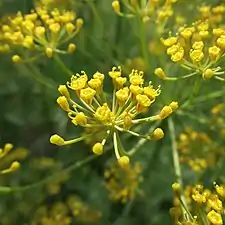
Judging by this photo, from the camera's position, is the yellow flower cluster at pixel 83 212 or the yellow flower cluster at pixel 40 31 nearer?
the yellow flower cluster at pixel 40 31

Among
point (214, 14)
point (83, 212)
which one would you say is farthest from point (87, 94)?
point (83, 212)

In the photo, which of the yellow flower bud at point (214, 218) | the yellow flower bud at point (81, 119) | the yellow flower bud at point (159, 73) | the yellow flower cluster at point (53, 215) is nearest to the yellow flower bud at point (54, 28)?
the yellow flower bud at point (159, 73)

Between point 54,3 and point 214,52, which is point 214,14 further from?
point 54,3

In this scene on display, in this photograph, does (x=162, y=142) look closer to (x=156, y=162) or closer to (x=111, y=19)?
(x=156, y=162)

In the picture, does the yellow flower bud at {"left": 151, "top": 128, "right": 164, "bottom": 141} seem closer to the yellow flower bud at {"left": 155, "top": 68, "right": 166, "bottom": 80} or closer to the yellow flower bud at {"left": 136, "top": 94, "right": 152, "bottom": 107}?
the yellow flower bud at {"left": 136, "top": 94, "right": 152, "bottom": 107}

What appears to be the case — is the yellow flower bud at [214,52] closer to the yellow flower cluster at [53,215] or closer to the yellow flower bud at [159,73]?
the yellow flower bud at [159,73]
